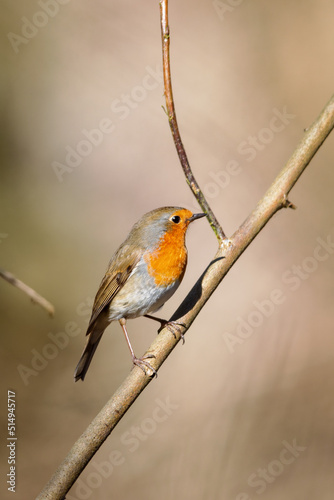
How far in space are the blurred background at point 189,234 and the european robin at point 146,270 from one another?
0.74 m

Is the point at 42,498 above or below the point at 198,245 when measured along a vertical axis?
above

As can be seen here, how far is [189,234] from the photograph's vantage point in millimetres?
3818

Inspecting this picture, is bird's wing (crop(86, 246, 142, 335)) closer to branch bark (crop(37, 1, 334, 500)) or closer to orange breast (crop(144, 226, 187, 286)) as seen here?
orange breast (crop(144, 226, 187, 286))

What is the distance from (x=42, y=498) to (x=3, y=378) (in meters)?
1.93

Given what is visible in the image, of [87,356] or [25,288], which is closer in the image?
[25,288]

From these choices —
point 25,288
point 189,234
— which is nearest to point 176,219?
point 189,234

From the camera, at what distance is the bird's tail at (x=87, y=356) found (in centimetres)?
268

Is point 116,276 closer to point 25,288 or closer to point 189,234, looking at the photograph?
point 189,234

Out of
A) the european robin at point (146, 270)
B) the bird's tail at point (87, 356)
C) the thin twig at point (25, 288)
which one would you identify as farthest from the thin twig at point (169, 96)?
the bird's tail at point (87, 356)

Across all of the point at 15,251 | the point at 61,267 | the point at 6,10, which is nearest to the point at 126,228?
the point at 61,267

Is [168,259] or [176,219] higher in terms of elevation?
[176,219]

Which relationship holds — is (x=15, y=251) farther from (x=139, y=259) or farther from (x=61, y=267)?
(x=139, y=259)

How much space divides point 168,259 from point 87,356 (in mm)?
643

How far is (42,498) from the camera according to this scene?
1.64 m
